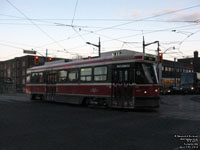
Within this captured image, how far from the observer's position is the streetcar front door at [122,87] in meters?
12.2

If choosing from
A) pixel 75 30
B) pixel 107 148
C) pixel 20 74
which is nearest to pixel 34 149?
pixel 107 148

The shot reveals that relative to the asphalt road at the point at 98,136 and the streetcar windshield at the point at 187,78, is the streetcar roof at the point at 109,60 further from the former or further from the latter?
Answer: the streetcar windshield at the point at 187,78

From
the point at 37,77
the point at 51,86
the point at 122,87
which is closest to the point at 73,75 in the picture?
the point at 51,86

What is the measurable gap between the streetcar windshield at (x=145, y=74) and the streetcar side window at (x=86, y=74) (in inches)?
142

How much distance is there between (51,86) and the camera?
60.0 ft

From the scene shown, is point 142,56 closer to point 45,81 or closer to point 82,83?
point 82,83

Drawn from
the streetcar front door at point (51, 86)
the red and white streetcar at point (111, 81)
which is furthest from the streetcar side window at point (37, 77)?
the red and white streetcar at point (111, 81)

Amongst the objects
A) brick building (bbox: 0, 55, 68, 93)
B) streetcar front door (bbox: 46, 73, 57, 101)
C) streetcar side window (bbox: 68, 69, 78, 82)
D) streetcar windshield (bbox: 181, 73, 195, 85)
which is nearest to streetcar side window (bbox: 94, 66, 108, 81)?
streetcar side window (bbox: 68, 69, 78, 82)

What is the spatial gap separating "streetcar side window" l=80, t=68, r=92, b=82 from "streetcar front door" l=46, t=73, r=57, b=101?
3712 millimetres

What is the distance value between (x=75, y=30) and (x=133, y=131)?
16734mm

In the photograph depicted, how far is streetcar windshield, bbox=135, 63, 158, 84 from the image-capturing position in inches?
480

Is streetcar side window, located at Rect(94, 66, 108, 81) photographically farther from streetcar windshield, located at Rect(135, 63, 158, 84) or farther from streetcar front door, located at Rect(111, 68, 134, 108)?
streetcar windshield, located at Rect(135, 63, 158, 84)

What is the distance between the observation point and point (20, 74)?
70.3 m

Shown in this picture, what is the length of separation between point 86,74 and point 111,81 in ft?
7.95
